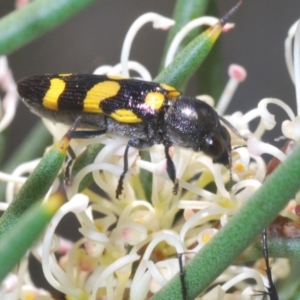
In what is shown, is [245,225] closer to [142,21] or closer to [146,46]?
[142,21]

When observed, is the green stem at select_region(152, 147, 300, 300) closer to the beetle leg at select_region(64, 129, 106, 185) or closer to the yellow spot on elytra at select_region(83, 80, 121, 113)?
the beetle leg at select_region(64, 129, 106, 185)

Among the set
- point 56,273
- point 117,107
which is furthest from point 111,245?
point 117,107

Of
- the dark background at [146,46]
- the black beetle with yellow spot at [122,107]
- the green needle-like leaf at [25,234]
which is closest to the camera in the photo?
the green needle-like leaf at [25,234]

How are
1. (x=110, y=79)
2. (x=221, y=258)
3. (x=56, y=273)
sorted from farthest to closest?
1. (x=110, y=79)
2. (x=56, y=273)
3. (x=221, y=258)

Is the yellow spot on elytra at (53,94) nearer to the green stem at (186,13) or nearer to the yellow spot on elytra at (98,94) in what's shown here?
the yellow spot on elytra at (98,94)

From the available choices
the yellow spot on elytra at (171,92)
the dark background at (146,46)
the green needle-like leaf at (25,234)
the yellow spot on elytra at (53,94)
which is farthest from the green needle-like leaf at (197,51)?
the dark background at (146,46)

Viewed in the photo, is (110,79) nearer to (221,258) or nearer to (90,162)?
(90,162)

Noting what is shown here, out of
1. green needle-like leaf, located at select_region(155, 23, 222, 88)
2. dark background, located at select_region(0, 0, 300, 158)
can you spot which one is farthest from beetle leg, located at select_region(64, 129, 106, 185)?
dark background, located at select_region(0, 0, 300, 158)

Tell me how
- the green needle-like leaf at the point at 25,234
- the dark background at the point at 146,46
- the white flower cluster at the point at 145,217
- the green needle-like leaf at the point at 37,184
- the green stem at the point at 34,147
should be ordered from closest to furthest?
the green needle-like leaf at the point at 25,234, the green needle-like leaf at the point at 37,184, the white flower cluster at the point at 145,217, the green stem at the point at 34,147, the dark background at the point at 146,46
